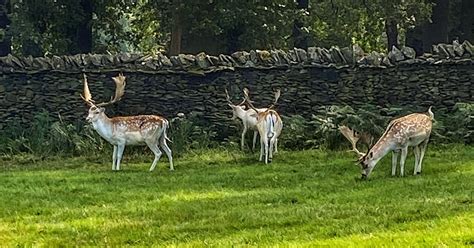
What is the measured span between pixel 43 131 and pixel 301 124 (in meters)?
5.41

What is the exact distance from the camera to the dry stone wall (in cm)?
1844

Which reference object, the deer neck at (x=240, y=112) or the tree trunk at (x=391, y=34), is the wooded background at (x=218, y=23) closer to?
the tree trunk at (x=391, y=34)

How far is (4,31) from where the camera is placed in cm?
2344

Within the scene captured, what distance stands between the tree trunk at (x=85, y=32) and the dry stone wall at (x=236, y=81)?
10.4 feet

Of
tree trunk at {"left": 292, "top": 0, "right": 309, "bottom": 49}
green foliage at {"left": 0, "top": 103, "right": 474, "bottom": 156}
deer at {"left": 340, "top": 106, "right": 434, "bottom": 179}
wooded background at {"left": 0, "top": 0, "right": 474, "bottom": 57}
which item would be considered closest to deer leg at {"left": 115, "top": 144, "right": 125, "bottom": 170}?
green foliage at {"left": 0, "top": 103, "right": 474, "bottom": 156}

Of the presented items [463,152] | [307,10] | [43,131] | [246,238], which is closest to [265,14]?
A: [307,10]

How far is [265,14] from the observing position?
74.3ft

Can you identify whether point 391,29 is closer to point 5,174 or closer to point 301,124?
point 301,124

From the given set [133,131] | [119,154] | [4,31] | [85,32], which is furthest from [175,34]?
[119,154]

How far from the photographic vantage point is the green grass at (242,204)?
8641mm

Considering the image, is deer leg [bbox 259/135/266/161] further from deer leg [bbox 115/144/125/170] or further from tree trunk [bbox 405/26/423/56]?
tree trunk [bbox 405/26/423/56]

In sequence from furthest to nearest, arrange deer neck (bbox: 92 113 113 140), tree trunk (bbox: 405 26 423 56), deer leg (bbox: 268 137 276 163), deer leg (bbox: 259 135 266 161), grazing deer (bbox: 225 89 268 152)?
tree trunk (bbox: 405 26 423 56), grazing deer (bbox: 225 89 268 152), deer leg (bbox: 259 135 266 161), deer leg (bbox: 268 137 276 163), deer neck (bbox: 92 113 113 140)

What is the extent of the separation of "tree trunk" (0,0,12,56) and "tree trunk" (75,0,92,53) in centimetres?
195

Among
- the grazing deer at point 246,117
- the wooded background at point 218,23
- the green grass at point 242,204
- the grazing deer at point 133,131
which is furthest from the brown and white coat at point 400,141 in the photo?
the wooded background at point 218,23
